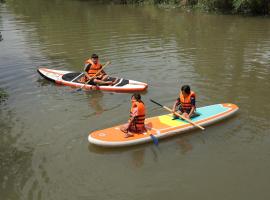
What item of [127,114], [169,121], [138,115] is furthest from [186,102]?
[127,114]

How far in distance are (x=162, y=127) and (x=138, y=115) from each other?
2.92ft

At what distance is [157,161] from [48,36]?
17636 millimetres

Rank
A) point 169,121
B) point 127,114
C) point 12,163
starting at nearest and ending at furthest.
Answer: point 12,163
point 169,121
point 127,114

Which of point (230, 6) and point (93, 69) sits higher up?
point (230, 6)

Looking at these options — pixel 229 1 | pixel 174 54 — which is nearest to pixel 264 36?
pixel 174 54

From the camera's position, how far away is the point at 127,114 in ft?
41.3

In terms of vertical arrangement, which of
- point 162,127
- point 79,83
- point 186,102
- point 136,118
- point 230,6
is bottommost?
point 162,127

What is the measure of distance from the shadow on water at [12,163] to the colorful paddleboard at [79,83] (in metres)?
3.82

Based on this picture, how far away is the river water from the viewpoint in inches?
348

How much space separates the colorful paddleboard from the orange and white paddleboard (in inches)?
125

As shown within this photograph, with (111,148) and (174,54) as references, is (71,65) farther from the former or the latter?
(111,148)

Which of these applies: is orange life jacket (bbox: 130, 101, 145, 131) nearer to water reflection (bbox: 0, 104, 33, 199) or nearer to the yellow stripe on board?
the yellow stripe on board

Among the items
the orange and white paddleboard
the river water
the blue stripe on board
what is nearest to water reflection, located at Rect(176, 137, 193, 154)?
the river water

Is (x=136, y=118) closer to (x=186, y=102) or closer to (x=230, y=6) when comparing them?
(x=186, y=102)
